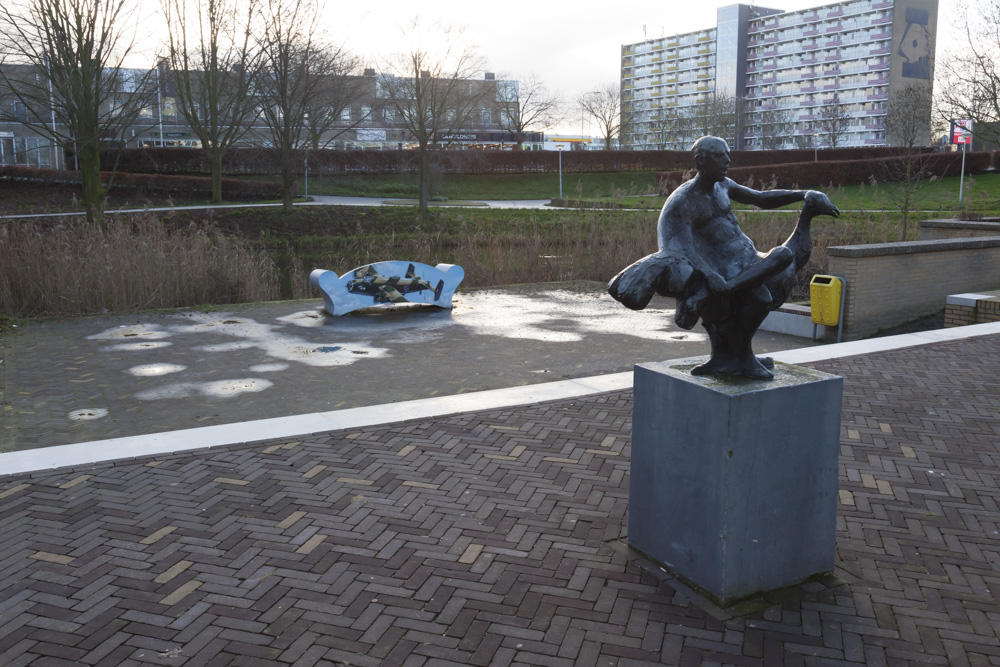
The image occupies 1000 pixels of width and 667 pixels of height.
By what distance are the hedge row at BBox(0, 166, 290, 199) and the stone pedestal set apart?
34.2m

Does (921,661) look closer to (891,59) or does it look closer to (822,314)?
(822,314)

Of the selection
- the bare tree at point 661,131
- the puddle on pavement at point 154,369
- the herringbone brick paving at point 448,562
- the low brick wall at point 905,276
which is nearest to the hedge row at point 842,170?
the low brick wall at point 905,276

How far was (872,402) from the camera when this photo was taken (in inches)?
255

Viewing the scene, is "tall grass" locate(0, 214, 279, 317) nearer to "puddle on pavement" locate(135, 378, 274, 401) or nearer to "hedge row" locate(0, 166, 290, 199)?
"puddle on pavement" locate(135, 378, 274, 401)

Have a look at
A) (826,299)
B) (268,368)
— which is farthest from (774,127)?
(268,368)

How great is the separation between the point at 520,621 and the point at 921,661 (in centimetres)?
159

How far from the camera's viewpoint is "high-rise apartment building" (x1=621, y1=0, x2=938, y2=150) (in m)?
87.1

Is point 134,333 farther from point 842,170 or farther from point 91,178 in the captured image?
point 842,170

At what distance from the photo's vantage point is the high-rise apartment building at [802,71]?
87062mm

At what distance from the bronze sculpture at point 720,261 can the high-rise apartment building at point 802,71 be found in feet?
243

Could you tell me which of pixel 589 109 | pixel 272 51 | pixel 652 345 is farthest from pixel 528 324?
pixel 589 109

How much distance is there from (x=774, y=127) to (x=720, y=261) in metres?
89.8

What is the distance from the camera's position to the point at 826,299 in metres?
10.2

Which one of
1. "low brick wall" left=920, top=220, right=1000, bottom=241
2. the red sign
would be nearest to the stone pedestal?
"low brick wall" left=920, top=220, right=1000, bottom=241
